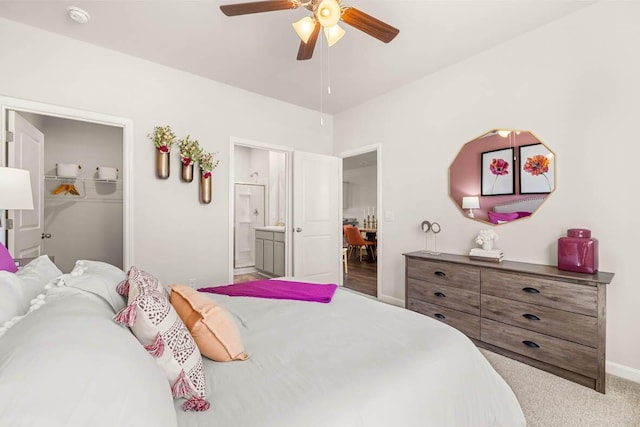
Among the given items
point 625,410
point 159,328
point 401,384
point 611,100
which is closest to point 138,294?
point 159,328

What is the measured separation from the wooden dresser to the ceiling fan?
2.02 m

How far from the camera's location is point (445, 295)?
274 cm

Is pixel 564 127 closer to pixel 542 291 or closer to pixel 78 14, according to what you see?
pixel 542 291

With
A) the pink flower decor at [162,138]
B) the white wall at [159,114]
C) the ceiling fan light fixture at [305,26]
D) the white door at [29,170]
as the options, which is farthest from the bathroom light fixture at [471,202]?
the white door at [29,170]

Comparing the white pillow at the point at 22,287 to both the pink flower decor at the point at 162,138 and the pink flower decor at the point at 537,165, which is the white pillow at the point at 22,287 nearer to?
the pink flower decor at the point at 162,138

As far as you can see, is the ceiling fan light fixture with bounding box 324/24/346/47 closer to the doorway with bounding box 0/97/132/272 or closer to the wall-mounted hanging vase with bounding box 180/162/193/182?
the wall-mounted hanging vase with bounding box 180/162/193/182

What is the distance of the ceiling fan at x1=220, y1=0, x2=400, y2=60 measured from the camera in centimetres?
172

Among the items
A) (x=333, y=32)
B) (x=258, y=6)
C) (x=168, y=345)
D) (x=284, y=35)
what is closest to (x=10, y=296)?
(x=168, y=345)

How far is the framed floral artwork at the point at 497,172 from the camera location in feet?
8.96

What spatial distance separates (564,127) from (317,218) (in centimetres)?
294

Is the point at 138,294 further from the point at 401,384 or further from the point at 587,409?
the point at 587,409

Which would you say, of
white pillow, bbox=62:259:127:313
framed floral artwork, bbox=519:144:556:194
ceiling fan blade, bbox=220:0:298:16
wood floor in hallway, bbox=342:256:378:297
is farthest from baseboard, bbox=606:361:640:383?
ceiling fan blade, bbox=220:0:298:16

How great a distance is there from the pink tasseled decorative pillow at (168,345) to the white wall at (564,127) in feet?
9.19

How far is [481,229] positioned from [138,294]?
9.71 ft
